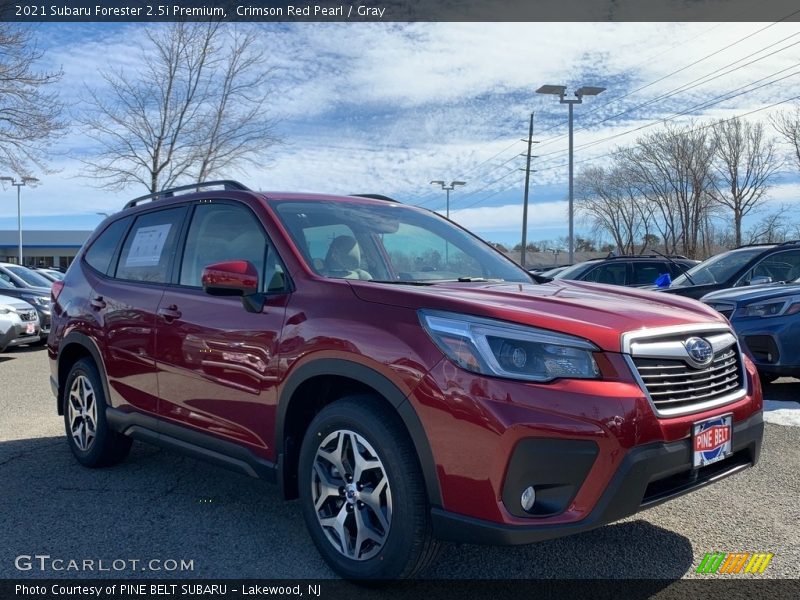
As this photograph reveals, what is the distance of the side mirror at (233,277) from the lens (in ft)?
11.4

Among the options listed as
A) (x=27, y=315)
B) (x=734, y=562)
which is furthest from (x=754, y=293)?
(x=27, y=315)

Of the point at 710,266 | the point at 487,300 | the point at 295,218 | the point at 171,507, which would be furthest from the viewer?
the point at 710,266

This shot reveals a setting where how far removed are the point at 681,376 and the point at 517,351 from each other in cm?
77

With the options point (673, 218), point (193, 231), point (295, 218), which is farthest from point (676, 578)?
point (673, 218)

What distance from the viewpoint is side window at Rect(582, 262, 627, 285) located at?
479 inches

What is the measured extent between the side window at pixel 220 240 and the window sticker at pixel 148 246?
317 mm

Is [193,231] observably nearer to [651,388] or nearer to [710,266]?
[651,388]

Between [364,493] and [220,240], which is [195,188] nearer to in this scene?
[220,240]

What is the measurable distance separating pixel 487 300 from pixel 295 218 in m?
1.39

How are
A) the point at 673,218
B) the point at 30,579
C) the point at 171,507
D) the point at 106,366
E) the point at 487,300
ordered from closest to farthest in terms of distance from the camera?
the point at 487,300 < the point at 30,579 < the point at 171,507 < the point at 106,366 < the point at 673,218

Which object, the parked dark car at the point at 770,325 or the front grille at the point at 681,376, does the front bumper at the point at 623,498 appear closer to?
the front grille at the point at 681,376

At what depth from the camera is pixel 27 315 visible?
39.6ft

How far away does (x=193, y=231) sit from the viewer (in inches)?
171

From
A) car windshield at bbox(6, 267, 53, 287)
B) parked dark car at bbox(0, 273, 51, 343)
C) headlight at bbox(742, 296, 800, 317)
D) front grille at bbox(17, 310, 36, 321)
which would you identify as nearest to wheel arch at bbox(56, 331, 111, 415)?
Result: headlight at bbox(742, 296, 800, 317)
